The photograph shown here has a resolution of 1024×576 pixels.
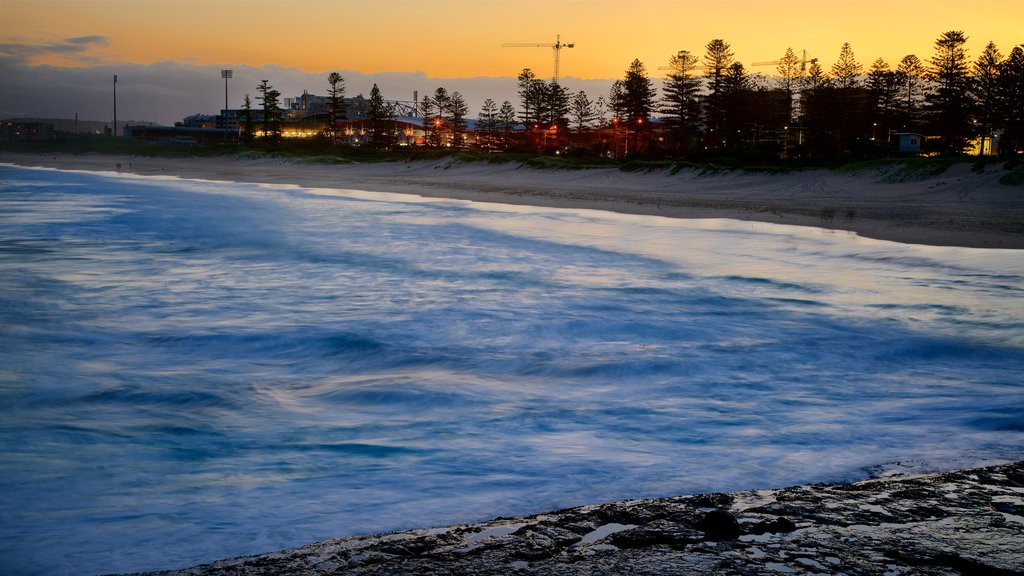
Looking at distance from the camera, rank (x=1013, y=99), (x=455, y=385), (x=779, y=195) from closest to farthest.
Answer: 1. (x=455, y=385)
2. (x=779, y=195)
3. (x=1013, y=99)

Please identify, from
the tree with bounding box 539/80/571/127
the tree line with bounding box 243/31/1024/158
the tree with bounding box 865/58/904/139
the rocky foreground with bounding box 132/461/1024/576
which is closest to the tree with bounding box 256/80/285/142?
the tree line with bounding box 243/31/1024/158

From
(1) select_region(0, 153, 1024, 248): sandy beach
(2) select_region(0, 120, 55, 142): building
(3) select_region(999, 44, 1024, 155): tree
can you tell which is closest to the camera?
(1) select_region(0, 153, 1024, 248): sandy beach

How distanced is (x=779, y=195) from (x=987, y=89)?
38.3 metres

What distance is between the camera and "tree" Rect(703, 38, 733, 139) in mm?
70562

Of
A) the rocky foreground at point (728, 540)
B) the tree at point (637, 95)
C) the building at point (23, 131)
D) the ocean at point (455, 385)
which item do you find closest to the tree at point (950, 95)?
the tree at point (637, 95)

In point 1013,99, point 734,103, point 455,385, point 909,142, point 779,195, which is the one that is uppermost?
Answer: point 734,103

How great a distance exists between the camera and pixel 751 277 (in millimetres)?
14086

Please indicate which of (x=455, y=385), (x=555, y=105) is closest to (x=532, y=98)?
(x=555, y=105)

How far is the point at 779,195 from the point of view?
111ft

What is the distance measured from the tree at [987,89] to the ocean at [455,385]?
52.0 m

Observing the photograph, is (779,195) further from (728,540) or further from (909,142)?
(909,142)

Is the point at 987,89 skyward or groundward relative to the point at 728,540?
skyward

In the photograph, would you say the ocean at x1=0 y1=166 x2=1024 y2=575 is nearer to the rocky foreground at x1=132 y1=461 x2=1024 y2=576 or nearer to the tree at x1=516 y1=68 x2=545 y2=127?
the rocky foreground at x1=132 y1=461 x2=1024 y2=576

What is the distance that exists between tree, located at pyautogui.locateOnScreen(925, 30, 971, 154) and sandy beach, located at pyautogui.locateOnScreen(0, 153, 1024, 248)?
3081 centimetres
